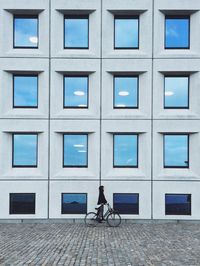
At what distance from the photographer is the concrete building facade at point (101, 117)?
16.0m

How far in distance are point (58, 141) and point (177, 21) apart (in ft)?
31.8

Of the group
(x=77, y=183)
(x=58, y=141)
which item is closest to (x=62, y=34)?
(x=58, y=141)

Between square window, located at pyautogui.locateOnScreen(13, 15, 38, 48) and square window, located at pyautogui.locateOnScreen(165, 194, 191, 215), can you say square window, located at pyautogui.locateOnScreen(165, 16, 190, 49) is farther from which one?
square window, located at pyautogui.locateOnScreen(165, 194, 191, 215)

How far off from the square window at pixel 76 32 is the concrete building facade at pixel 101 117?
394 mm

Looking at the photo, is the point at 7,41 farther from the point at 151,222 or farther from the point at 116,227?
the point at 151,222

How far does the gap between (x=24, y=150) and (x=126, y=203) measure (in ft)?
21.1

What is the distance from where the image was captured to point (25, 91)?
54.1 ft

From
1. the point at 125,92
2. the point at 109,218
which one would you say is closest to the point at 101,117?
→ the point at 125,92

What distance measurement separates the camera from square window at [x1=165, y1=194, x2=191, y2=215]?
16.0m

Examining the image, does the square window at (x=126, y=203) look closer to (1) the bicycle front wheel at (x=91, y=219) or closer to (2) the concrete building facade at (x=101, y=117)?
(2) the concrete building facade at (x=101, y=117)

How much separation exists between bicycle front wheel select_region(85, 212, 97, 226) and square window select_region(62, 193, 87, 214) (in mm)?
508

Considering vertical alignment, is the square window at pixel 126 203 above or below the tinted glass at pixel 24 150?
below

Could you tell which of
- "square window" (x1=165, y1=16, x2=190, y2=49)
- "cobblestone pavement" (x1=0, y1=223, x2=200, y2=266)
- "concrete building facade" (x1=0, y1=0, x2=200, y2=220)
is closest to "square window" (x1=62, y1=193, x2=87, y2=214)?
"concrete building facade" (x1=0, y1=0, x2=200, y2=220)

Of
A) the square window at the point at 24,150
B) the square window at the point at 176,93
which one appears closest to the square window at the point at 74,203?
the square window at the point at 24,150
